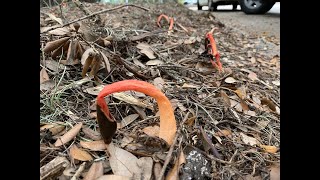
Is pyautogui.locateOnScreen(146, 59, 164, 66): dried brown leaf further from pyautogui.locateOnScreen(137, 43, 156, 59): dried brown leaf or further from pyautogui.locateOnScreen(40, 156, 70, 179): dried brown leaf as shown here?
pyautogui.locateOnScreen(40, 156, 70, 179): dried brown leaf

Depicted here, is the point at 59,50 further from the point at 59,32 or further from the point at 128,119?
the point at 128,119

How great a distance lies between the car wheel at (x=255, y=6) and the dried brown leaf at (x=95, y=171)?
348 inches

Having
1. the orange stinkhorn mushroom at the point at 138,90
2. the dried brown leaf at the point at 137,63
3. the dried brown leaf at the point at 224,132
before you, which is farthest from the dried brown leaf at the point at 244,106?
the orange stinkhorn mushroom at the point at 138,90

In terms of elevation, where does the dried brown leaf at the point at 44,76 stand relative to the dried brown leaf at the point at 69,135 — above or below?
above

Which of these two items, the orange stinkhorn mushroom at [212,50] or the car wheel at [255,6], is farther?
the car wheel at [255,6]

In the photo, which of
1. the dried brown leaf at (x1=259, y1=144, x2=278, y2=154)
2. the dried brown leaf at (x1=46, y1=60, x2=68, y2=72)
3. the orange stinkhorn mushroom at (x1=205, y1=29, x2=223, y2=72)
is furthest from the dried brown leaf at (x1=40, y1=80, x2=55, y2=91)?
the orange stinkhorn mushroom at (x1=205, y1=29, x2=223, y2=72)

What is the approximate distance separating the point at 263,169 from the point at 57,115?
80cm

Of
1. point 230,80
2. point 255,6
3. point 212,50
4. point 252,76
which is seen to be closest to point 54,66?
point 230,80

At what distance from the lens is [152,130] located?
48.1 inches

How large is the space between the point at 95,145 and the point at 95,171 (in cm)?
12

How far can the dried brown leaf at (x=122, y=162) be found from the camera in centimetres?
101

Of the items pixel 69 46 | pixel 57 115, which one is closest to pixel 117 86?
pixel 57 115

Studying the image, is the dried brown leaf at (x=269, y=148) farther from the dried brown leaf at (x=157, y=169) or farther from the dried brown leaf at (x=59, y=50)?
the dried brown leaf at (x=59, y=50)
